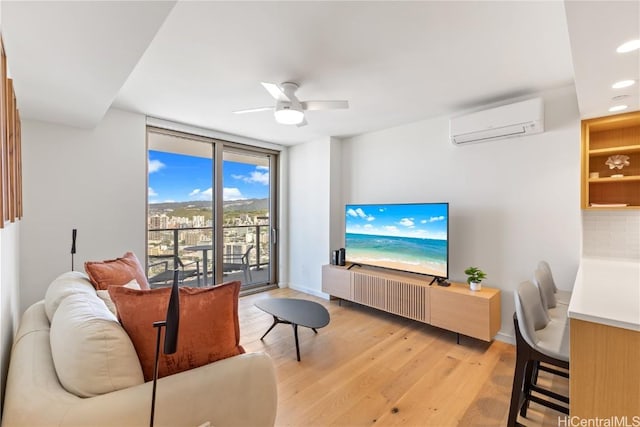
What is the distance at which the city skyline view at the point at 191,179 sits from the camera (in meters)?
3.72

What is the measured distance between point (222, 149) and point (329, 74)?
2401 millimetres

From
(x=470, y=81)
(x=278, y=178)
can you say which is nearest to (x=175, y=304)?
(x=470, y=81)

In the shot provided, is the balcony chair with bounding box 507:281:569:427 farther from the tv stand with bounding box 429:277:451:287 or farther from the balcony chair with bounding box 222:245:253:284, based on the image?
the balcony chair with bounding box 222:245:253:284

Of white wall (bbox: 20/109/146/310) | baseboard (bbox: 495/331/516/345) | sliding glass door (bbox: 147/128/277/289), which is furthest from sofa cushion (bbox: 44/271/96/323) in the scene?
baseboard (bbox: 495/331/516/345)

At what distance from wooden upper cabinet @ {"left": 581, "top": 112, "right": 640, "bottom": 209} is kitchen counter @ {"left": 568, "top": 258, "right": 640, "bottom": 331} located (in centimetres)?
58

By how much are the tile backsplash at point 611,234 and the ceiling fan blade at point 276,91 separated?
2.76 m

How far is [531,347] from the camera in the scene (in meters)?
1.57

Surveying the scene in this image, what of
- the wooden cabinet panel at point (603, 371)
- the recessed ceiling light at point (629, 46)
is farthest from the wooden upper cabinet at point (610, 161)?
the wooden cabinet panel at point (603, 371)

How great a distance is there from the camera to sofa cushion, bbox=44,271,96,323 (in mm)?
1508

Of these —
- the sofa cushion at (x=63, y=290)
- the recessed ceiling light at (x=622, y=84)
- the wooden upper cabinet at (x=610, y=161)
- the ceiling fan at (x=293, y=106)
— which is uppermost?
the ceiling fan at (x=293, y=106)

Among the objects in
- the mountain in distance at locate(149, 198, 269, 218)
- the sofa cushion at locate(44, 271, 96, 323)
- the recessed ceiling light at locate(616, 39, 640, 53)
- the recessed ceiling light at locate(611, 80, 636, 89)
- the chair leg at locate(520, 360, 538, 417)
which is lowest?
the chair leg at locate(520, 360, 538, 417)

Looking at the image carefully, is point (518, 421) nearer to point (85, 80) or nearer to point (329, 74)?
point (329, 74)

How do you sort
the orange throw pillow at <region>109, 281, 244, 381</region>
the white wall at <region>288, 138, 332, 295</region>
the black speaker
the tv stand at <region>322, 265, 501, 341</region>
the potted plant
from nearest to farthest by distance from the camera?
1. the orange throw pillow at <region>109, 281, 244, 381</region>
2. the tv stand at <region>322, 265, 501, 341</region>
3. the potted plant
4. the black speaker
5. the white wall at <region>288, 138, 332, 295</region>

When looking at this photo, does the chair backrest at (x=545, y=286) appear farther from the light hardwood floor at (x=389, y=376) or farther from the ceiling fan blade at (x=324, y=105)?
the ceiling fan blade at (x=324, y=105)
